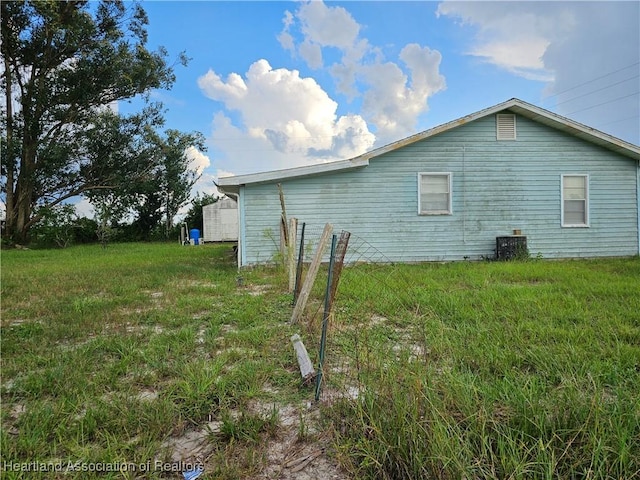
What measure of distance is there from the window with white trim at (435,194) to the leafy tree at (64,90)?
1602cm

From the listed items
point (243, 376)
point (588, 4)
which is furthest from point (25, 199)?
point (588, 4)

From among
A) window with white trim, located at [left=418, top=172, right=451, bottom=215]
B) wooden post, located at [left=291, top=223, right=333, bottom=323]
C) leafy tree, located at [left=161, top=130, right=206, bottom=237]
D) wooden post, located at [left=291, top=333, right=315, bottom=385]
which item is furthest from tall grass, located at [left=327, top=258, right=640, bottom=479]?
leafy tree, located at [left=161, top=130, right=206, bottom=237]

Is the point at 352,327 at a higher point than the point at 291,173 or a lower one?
lower

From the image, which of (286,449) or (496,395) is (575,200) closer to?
(496,395)

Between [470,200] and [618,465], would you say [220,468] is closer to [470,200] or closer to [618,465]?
[618,465]

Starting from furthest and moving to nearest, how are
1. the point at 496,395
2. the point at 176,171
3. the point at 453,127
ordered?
the point at 176,171 < the point at 453,127 < the point at 496,395

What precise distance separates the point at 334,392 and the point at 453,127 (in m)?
8.28

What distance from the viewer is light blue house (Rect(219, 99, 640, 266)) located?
887cm

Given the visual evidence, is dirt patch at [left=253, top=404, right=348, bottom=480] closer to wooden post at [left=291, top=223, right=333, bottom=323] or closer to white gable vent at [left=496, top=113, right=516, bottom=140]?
wooden post at [left=291, top=223, right=333, bottom=323]

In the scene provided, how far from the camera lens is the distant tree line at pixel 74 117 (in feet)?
54.0

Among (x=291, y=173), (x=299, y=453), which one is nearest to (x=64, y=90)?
(x=291, y=173)

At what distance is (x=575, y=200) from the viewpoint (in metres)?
9.48

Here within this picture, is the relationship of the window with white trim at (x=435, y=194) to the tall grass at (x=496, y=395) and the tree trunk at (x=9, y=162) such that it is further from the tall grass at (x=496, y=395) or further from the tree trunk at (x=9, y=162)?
the tree trunk at (x=9, y=162)

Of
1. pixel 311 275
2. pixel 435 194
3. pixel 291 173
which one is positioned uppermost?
pixel 291 173
